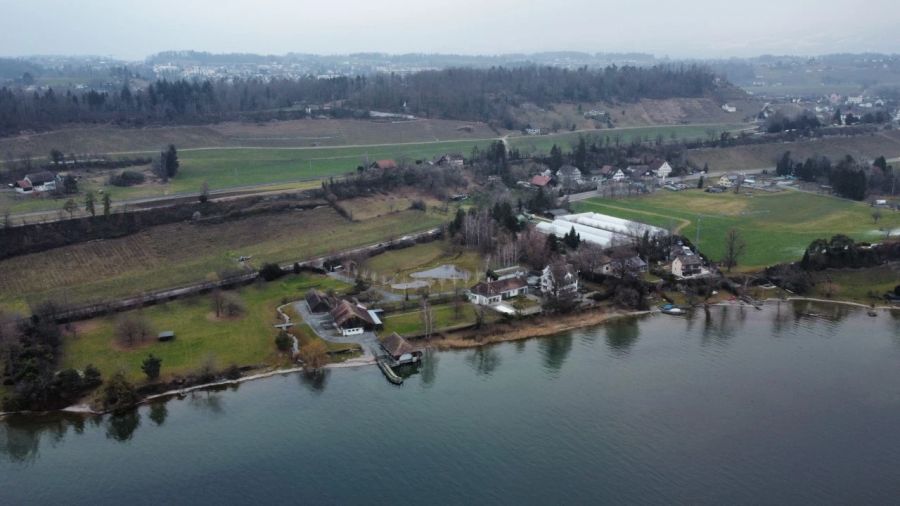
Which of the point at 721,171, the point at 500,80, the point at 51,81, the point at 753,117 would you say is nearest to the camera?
the point at 721,171

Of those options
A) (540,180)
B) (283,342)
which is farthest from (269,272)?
(540,180)

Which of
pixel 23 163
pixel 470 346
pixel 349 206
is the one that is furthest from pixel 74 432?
pixel 23 163

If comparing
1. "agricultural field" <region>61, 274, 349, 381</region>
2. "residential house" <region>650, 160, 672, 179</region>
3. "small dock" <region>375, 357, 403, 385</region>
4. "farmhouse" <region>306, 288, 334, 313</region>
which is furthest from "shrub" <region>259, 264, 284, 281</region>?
"residential house" <region>650, 160, 672, 179</region>

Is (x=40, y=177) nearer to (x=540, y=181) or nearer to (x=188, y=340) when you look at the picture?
(x=188, y=340)

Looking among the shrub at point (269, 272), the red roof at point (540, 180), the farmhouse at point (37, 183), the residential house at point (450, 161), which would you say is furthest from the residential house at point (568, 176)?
the farmhouse at point (37, 183)

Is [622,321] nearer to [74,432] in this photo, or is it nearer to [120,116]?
[74,432]

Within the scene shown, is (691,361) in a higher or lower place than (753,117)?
lower

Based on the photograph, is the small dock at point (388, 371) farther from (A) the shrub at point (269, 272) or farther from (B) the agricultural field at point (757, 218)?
(B) the agricultural field at point (757, 218)
